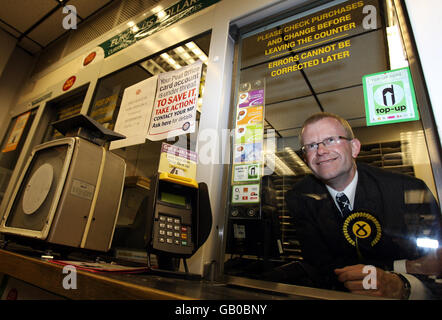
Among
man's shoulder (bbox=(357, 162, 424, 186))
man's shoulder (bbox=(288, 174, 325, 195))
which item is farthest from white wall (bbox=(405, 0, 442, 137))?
man's shoulder (bbox=(288, 174, 325, 195))

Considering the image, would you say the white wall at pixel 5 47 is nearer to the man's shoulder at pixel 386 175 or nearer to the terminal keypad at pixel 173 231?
the terminal keypad at pixel 173 231

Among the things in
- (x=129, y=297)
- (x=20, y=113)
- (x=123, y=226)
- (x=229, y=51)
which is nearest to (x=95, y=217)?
(x=123, y=226)

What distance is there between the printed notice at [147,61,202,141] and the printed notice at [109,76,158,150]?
0.18 ft

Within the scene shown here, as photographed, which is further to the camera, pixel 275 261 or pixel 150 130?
pixel 150 130

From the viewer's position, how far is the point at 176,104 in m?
1.38

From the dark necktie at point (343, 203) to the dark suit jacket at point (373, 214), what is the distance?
0.02 meters

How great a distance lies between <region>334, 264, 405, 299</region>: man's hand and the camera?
0.66m

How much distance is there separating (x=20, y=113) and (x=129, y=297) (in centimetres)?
320

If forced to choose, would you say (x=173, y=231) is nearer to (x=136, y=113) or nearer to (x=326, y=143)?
(x=326, y=143)

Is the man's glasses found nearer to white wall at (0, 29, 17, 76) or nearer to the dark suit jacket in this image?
the dark suit jacket

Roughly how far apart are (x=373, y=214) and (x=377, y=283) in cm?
20

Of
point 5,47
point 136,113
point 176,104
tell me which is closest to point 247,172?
point 176,104

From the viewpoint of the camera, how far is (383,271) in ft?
2.28

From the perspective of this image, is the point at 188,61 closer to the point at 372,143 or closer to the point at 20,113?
the point at 372,143
